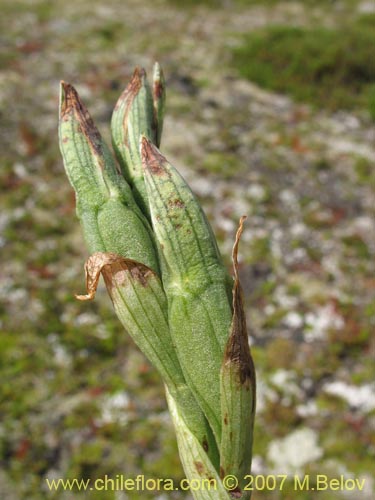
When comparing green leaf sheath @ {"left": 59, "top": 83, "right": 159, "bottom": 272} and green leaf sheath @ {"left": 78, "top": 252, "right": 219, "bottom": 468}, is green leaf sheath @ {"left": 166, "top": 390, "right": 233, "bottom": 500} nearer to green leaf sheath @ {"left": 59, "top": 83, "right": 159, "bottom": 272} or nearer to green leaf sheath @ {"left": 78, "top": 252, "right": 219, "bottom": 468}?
green leaf sheath @ {"left": 78, "top": 252, "right": 219, "bottom": 468}

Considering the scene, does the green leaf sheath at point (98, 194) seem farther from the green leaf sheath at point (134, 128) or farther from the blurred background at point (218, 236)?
the blurred background at point (218, 236)

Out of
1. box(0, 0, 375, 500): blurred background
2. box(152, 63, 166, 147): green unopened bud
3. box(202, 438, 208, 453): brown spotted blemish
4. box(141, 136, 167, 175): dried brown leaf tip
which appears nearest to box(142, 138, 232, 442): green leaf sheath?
box(141, 136, 167, 175): dried brown leaf tip

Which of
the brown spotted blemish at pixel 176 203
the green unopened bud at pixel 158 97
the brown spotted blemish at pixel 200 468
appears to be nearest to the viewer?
the brown spotted blemish at pixel 176 203

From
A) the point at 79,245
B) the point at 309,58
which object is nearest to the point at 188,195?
the point at 79,245

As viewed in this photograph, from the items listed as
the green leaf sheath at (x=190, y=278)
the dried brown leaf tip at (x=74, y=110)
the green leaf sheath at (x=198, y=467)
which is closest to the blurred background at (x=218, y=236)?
the green leaf sheath at (x=198, y=467)

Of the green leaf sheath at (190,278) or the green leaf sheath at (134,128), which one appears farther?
the green leaf sheath at (134,128)

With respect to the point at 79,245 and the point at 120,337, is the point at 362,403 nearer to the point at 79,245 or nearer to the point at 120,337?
the point at 120,337

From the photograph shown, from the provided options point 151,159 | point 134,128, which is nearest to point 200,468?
point 151,159

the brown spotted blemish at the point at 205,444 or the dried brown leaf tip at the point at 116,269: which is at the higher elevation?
the dried brown leaf tip at the point at 116,269

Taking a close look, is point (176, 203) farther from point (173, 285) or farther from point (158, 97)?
point (158, 97)
